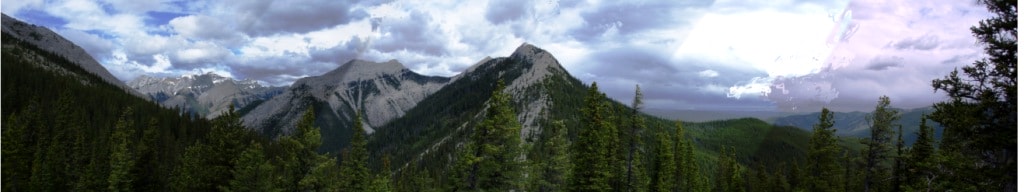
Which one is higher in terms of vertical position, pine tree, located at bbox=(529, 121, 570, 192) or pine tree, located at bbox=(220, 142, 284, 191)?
pine tree, located at bbox=(529, 121, 570, 192)

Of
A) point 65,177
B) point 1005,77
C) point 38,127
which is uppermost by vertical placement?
point 1005,77

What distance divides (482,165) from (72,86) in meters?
191

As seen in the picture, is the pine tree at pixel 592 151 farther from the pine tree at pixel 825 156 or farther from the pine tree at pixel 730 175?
the pine tree at pixel 730 175

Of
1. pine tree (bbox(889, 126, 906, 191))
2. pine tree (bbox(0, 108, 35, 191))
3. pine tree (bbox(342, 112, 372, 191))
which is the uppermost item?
pine tree (bbox(889, 126, 906, 191))

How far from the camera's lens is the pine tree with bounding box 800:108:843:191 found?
160ft

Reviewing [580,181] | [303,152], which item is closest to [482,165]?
[580,181]

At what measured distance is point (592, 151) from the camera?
38062 mm

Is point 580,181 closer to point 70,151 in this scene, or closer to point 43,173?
point 43,173

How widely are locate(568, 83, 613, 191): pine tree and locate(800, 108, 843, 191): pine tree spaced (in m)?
23.2

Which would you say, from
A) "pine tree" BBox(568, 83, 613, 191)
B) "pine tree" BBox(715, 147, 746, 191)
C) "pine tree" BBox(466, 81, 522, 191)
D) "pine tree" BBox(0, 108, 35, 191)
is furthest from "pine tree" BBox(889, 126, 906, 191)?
"pine tree" BBox(0, 108, 35, 191)

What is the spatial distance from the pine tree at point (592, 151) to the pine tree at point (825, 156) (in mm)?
23178

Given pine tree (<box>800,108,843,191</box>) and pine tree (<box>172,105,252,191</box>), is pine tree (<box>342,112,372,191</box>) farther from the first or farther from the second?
pine tree (<box>800,108,843,191</box>)

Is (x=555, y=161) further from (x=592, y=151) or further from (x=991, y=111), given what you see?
(x=991, y=111)

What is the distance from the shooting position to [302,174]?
36.2 meters
